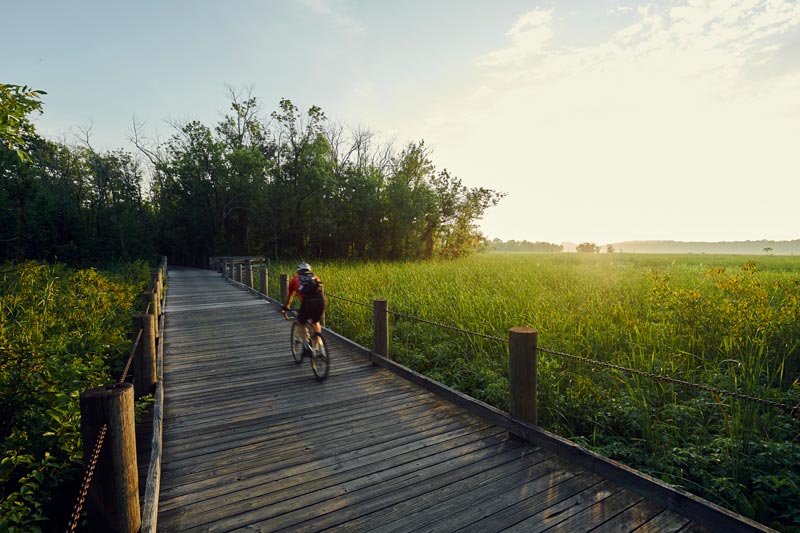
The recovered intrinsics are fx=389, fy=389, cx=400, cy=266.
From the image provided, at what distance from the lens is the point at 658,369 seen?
5.70 meters

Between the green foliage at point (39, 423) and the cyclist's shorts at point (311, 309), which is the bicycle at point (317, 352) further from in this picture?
the green foliage at point (39, 423)

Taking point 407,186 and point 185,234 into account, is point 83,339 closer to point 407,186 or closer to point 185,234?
point 407,186

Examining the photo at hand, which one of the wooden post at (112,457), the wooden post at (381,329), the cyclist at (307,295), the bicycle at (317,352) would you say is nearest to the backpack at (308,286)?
the cyclist at (307,295)

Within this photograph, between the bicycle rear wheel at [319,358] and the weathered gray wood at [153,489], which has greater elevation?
the bicycle rear wheel at [319,358]

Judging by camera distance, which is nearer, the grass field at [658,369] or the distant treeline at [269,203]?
the grass field at [658,369]

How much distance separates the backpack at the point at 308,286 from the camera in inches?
239

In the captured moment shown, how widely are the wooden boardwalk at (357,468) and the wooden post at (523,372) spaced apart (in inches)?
12.9

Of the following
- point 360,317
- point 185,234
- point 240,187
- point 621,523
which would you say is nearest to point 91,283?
point 360,317

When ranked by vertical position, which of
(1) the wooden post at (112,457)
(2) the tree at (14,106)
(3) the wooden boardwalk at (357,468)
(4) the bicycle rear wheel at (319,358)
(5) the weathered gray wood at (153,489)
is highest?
(2) the tree at (14,106)

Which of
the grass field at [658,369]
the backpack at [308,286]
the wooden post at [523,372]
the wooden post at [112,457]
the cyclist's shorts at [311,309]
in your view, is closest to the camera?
the wooden post at [112,457]

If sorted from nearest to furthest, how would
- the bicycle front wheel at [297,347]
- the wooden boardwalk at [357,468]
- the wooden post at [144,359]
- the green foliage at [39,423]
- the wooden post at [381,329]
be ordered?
the wooden boardwalk at [357,468] → the green foliage at [39,423] → the wooden post at [144,359] → the wooden post at [381,329] → the bicycle front wheel at [297,347]

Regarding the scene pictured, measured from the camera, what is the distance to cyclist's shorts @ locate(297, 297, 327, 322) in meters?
6.17

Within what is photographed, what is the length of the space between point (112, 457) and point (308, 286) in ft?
13.0

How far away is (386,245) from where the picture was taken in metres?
33.2
